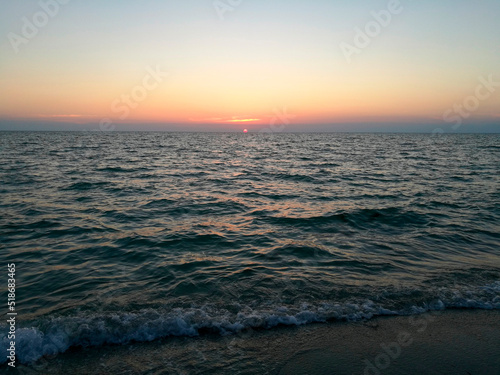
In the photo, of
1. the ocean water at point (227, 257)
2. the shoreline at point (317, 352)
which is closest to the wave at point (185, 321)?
the ocean water at point (227, 257)

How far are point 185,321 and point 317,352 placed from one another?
7.77 feet

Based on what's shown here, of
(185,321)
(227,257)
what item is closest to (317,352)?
(185,321)

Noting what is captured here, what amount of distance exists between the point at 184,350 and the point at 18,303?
13.1 ft

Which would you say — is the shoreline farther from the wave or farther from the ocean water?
the ocean water

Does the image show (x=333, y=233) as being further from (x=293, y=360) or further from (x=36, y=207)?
(x=36, y=207)

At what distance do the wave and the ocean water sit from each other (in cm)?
2

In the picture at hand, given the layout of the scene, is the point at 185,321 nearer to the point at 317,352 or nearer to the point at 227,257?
the point at 317,352

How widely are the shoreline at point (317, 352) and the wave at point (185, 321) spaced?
181 mm

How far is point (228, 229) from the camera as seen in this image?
12.0 metres

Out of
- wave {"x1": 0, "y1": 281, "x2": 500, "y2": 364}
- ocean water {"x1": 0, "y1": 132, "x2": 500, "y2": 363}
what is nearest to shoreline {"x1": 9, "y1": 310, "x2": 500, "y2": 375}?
wave {"x1": 0, "y1": 281, "x2": 500, "y2": 364}

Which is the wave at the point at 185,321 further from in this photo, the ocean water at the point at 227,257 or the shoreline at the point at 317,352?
the shoreline at the point at 317,352

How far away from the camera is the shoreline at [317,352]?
466 centimetres

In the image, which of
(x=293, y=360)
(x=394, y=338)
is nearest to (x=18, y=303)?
(x=293, y=360)

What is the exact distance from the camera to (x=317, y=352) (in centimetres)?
506
